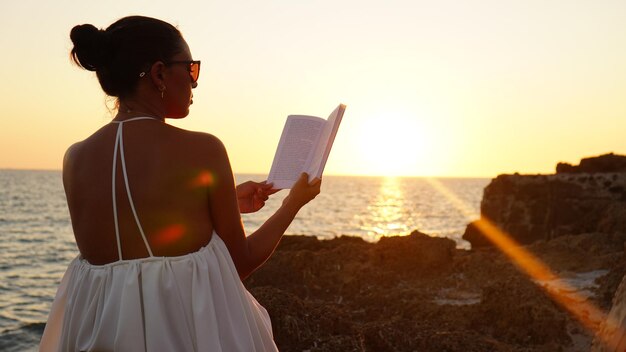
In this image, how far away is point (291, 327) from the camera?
513 centimetres

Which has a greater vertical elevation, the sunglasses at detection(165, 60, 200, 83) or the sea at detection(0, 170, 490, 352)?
the sunglasses at detection(165, 60, 200, 83)

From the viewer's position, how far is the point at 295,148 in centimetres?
244

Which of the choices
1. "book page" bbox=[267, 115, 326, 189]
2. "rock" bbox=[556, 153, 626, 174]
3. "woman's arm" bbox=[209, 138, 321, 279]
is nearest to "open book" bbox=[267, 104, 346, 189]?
"book page" bbox=[267, 115, 326, 189]

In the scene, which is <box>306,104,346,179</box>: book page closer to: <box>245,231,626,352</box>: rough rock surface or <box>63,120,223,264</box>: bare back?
<box>63,120,223,264</box>: bare back

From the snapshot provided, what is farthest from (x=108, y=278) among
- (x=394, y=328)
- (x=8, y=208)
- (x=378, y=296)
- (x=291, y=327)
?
(x=8, y=208)

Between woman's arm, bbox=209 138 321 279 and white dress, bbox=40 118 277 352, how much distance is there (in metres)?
0.05

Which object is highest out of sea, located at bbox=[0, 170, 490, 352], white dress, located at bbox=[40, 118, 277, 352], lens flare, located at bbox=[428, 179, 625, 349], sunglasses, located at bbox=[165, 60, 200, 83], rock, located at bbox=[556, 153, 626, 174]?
rock, located at bbox=[556, 153, 626, 174]

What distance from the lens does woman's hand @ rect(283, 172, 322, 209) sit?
7.27 ft

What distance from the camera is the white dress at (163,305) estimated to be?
179cm

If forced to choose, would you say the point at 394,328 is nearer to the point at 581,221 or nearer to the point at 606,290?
the point at 606,290

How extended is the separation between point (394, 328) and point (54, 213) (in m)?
52.5

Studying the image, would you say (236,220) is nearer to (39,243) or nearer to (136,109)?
(136,109)

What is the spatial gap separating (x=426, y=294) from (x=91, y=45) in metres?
7.63

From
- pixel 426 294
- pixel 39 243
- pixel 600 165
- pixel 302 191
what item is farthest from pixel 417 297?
pixel 39 243
